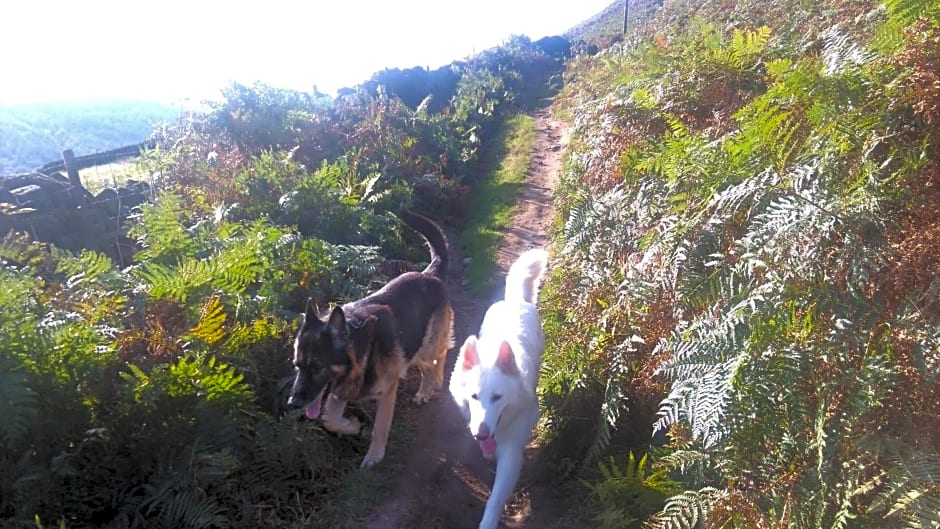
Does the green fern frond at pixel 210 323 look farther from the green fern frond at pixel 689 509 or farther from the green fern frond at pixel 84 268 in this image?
the green fern frond at pixel 689 509

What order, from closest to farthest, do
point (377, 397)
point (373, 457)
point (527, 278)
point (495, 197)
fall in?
point (373, 457) → point (377, 397) → point (527, 278) → point (495, 197)

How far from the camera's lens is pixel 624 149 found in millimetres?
7770

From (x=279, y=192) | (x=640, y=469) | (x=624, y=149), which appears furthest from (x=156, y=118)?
(x=640, y=469)

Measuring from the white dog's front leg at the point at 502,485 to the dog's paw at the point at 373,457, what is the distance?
1012mm

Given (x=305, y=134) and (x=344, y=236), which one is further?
(x=305, y=134)

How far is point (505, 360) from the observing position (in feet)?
13.9

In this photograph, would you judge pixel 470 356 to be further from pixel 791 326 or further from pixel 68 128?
pixel 68 128

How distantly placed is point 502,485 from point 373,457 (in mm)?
1202

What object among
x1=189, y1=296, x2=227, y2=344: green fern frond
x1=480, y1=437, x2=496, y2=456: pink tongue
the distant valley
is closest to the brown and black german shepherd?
x1=189, y1=296, x2=227, y2=344: green fern frond

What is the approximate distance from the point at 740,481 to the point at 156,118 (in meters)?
12.2

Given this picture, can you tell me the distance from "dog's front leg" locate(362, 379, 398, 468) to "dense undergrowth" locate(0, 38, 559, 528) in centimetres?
15

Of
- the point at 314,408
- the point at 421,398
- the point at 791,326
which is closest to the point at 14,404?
the point at 314,408

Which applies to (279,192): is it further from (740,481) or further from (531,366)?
(740,481)

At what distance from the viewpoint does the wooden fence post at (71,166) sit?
933 cm
